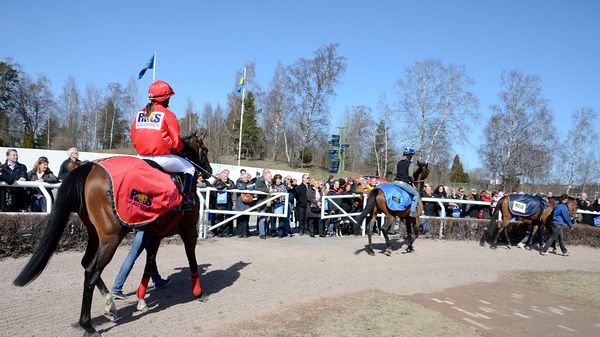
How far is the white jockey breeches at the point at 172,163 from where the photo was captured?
15.1 ft

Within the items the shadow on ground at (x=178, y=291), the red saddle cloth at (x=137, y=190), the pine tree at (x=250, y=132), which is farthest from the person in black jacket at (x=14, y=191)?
the pine tree at (x=250, y=132)

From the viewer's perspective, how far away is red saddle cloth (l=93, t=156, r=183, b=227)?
13.5 ft

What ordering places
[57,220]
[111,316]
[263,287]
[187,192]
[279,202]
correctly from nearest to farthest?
[57,220] < [111,316] < [187,192] < [263,287] < [279,202]

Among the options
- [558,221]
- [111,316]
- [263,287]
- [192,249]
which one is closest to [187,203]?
[192,249]

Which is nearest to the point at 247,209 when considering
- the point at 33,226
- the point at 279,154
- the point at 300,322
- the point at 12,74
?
the point at 33,226

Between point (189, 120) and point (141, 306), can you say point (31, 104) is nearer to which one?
point (189, 120)

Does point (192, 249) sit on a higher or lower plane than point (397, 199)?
lower

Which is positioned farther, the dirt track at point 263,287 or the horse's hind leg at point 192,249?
the horse's hind leg at point 192,249

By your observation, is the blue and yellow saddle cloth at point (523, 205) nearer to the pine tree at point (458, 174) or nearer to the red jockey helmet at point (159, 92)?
the red jockey helmet at point (159, 92)

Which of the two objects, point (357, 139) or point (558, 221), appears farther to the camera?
point (357, 139)

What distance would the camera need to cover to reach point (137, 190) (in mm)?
4223

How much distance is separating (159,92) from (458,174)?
57.9 metres

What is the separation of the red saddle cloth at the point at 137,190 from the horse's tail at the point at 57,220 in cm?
29

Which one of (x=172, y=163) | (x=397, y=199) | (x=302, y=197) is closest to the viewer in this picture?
→ (x=172, y=163)
